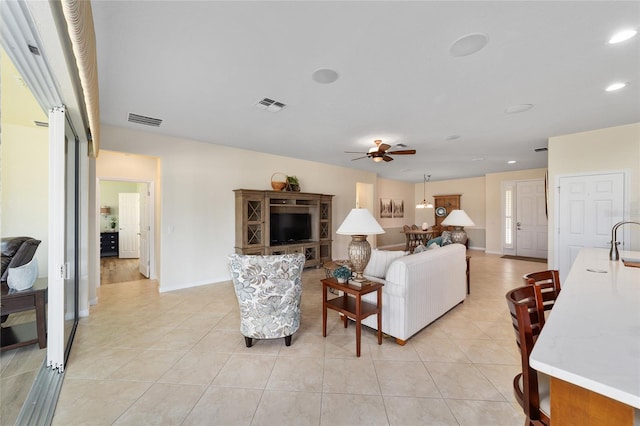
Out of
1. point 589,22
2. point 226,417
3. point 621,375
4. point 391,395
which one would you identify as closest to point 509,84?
point 589,22

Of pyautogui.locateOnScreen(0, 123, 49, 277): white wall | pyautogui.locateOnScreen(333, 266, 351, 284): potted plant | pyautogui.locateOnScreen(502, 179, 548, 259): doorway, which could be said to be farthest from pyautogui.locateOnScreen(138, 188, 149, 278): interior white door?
pyautogui.locateOnScreen(502, 179, 548, 259): doorway

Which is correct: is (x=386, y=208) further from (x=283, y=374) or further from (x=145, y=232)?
(x=283, y=374)

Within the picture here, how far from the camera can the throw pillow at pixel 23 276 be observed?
208cm

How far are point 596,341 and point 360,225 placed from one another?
174 centimetres

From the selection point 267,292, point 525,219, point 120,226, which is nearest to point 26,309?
point 267,292

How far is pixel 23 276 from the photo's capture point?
2.15 m

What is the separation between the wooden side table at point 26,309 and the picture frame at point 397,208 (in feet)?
29.1

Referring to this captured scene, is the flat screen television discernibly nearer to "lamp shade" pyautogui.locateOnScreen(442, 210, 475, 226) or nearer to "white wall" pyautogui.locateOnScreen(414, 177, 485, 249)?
"lamp shade" pyautogui.locateOnScreen(442, 210, 475, 226)

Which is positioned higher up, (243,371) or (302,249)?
(302,249)

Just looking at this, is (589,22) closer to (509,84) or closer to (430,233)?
(509,84)

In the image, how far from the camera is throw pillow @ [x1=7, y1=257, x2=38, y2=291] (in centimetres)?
208

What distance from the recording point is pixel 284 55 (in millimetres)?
2092

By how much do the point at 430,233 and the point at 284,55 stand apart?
6990mm

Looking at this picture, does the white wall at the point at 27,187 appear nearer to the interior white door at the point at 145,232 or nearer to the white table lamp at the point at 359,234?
the white table lamp at the point at 359,234
